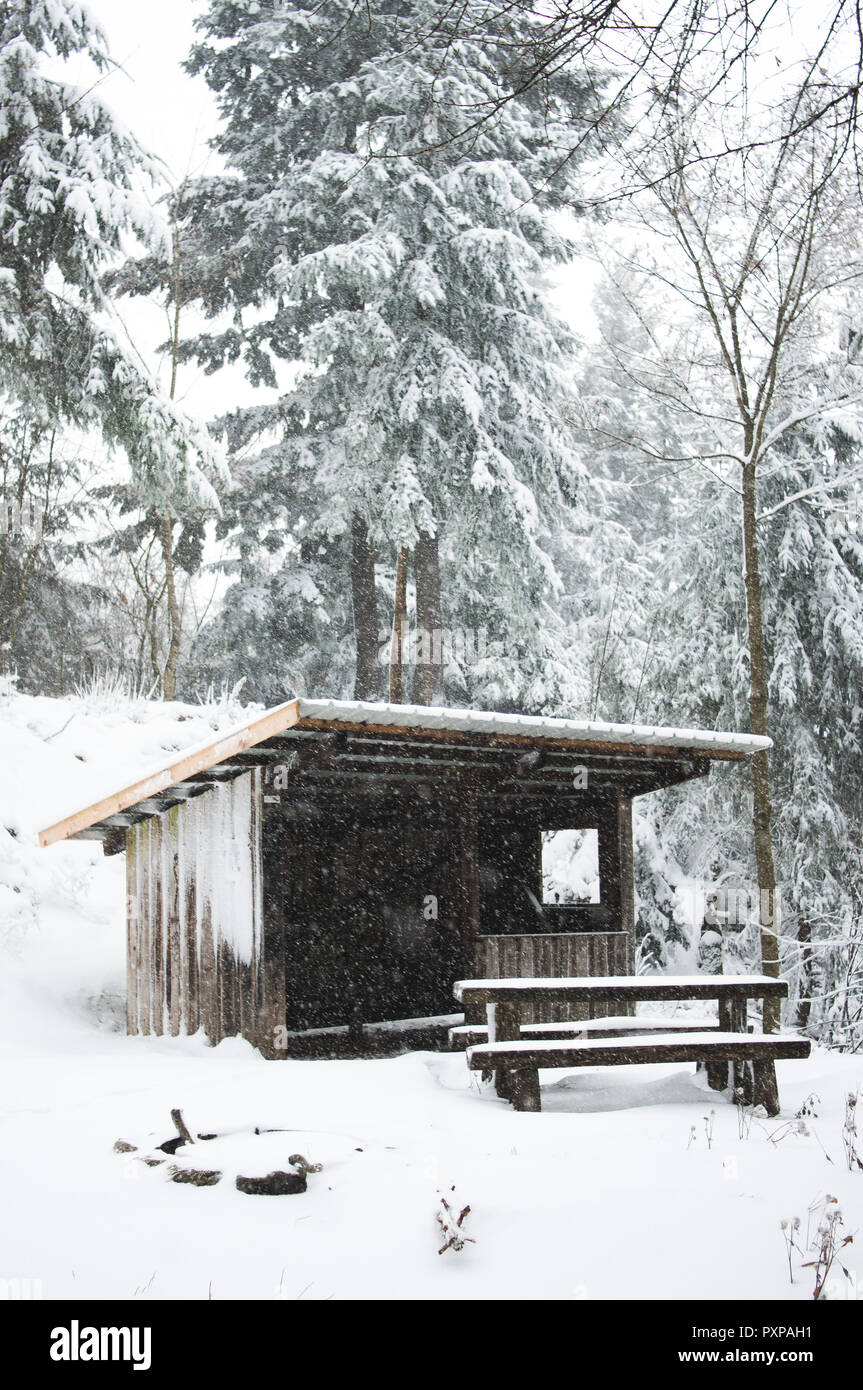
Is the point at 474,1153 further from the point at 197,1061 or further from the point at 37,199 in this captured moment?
the point at 37,199

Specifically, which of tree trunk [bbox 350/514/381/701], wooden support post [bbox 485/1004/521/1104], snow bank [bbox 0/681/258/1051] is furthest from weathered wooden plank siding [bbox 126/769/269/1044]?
tree trunk [bbox 350/514/381/701]

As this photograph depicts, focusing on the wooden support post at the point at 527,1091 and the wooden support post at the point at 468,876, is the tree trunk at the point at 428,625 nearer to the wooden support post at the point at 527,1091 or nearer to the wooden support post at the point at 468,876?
the wooden support post at the point at 468,876

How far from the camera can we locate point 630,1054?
21.3ft

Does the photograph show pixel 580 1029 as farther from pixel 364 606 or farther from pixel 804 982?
pixel 364 606

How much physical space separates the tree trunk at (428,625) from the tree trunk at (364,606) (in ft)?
5.36

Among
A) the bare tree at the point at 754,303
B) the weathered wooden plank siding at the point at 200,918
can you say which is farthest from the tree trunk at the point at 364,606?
the weathered wooden plank siding at the point at 200,918

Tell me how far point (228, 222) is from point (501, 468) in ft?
24.6

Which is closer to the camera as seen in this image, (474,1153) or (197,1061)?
(474,1153)

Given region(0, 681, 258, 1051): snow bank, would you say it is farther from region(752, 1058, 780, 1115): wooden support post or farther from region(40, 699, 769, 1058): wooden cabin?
region(752, 1058, 780, 1115): wooden support post

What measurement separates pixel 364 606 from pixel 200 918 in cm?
Result: 1121

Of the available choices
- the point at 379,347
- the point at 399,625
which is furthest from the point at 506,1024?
the point at 399,625

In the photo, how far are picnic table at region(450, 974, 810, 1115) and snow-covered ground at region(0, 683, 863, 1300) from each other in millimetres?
190
